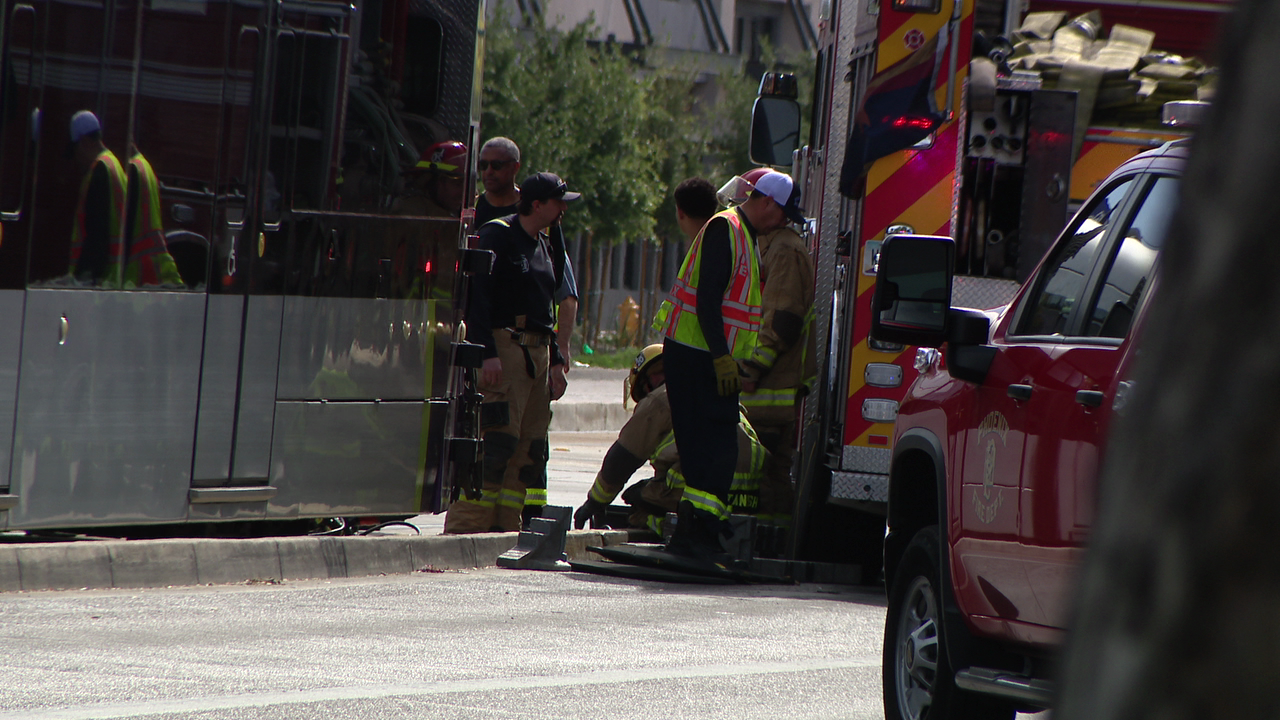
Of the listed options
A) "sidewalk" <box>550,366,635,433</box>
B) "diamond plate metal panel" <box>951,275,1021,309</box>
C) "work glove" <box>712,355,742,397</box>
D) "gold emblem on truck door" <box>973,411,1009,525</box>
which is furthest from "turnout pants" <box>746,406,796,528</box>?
"sidewalk" <box>550,366,635,433</box>

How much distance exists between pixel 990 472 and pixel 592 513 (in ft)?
17.8

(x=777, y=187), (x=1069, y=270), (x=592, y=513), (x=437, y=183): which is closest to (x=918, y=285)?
(x=1069, y=270)

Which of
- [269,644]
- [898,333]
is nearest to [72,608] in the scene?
[269,644]

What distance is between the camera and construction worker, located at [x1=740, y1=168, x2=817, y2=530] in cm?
917

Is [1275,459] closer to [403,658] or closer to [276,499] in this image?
[403,658]

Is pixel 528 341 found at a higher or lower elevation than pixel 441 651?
higher

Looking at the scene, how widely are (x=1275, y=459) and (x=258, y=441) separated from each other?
24.2 ft

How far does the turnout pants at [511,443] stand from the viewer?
9273 mm

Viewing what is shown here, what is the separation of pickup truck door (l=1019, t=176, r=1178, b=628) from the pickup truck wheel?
1.68ft

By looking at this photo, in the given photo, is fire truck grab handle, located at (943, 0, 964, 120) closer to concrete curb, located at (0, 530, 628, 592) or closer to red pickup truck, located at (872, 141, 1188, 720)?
concrete curb, located at (0, 530, 628, 592)

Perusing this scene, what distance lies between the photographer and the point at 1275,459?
930 mm

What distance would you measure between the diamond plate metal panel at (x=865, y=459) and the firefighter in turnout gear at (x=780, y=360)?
933mm

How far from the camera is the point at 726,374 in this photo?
819cm

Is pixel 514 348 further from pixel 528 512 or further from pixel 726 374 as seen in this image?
pixel 726 374
